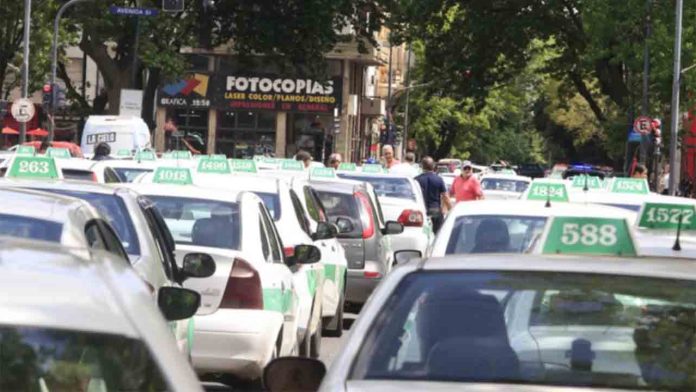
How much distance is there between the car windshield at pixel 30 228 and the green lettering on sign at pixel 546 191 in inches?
313

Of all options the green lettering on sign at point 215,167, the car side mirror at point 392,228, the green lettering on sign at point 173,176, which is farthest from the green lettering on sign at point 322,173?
the green lettering on sign at point 173,176

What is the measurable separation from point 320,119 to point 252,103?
9.88 ft

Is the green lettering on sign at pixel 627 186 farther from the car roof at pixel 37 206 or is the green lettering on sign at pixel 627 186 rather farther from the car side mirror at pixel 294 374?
the car side mirror at pixel 294 374

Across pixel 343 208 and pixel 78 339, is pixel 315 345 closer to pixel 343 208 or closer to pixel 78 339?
pixel 343 208

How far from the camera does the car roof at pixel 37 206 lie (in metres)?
7.03

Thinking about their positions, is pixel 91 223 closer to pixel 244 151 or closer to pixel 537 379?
pixel 537 379

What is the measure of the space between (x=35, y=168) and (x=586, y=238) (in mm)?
7319

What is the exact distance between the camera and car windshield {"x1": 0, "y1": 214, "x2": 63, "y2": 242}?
23.5ft

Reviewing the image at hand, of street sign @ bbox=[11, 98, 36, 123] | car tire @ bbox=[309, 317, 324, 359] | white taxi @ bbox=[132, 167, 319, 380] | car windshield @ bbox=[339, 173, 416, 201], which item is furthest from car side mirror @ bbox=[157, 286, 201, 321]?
street sign @ bbox=[11, 98, 36, 123]

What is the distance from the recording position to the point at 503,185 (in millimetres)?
39750

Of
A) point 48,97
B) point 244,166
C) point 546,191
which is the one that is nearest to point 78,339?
point 546,191

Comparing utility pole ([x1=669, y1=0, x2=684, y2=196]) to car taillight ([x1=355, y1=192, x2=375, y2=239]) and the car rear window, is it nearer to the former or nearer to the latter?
the car rear window

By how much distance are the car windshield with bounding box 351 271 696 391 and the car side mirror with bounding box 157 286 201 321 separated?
84.5 inches

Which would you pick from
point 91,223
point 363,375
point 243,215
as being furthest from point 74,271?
point 243,215
